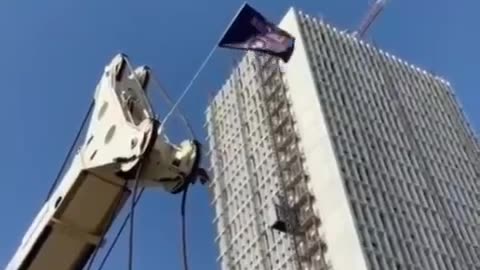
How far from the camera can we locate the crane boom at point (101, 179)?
1217 centimetres

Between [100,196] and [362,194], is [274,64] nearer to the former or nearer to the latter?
[362,194]

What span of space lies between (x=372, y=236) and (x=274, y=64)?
20.9 m

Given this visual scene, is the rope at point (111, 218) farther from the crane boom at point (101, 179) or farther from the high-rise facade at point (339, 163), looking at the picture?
the high-rise facade at point (339, 163)

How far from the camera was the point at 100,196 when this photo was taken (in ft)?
42.2

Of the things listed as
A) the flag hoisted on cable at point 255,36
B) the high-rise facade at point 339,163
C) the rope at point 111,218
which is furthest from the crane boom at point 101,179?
the high-rise facade at point 339,163

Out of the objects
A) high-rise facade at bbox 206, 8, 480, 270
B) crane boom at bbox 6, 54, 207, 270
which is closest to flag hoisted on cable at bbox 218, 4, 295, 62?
crane boom at bbox 6, 54, 207, 270

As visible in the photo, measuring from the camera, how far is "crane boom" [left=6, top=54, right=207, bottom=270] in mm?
12172

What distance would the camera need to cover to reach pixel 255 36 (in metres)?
36.3

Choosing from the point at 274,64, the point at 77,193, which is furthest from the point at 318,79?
the point at 77,193

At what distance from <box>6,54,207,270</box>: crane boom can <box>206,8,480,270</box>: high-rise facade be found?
43.3 m

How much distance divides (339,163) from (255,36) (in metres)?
27.8

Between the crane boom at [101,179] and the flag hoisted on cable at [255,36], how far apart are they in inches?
869

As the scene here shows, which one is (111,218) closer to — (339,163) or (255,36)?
(255,36)

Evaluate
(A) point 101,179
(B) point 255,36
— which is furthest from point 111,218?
(B) point 255,36
